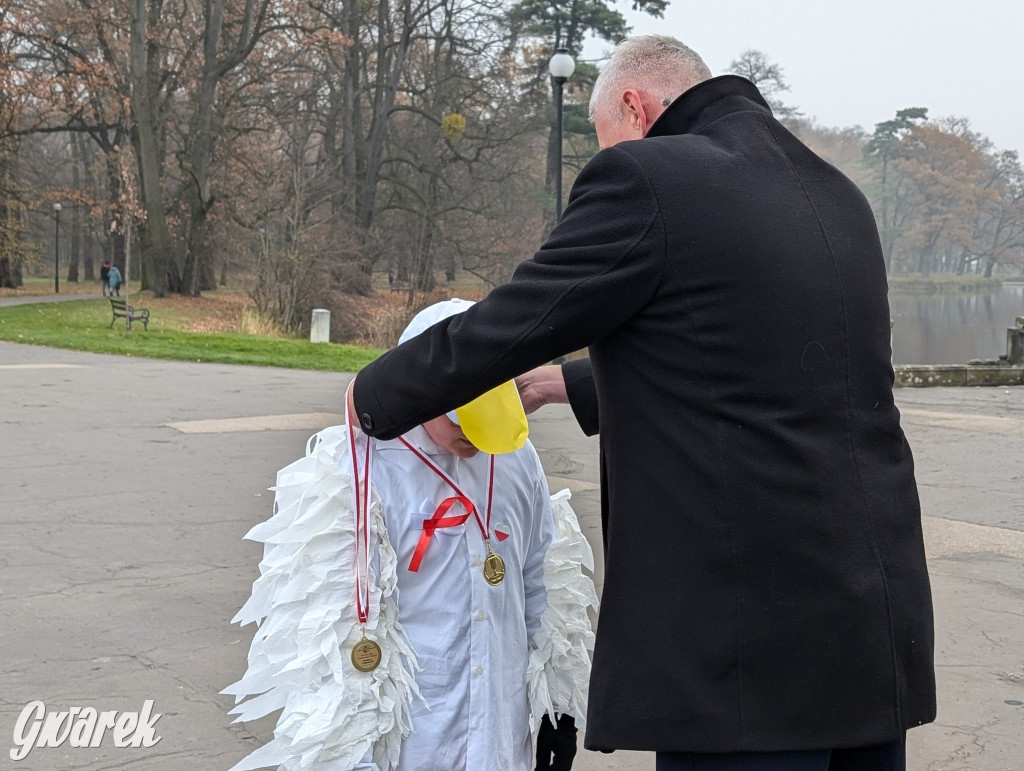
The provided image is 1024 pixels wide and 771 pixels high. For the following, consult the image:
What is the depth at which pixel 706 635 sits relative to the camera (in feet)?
5.72

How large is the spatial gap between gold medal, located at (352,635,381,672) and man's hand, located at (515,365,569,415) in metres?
0.60

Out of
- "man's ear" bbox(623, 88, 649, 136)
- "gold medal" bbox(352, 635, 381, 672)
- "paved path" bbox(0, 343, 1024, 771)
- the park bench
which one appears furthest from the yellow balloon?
the park bench

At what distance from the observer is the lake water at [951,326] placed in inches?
1328

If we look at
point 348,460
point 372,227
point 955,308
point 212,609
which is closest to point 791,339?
point 348,460

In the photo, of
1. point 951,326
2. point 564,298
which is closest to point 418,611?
point 564,298

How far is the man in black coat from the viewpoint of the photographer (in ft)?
5.67

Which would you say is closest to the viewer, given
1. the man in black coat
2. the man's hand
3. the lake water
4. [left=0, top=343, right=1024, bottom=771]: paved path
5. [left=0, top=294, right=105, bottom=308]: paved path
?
the man in black coat

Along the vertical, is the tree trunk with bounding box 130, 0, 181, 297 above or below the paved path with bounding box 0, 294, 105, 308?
above

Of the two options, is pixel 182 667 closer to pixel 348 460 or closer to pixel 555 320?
pixel 348 460

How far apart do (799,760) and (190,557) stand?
4593 mm

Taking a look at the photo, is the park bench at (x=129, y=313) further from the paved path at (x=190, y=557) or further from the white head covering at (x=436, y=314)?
the white head covering at (x=436, y=314)

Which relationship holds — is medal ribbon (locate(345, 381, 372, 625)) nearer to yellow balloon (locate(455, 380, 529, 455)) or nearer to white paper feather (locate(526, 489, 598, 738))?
yellow balloon (locate(455, 380, 529, 455))

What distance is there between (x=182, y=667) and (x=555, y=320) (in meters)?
3.08

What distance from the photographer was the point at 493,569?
2379 mm
